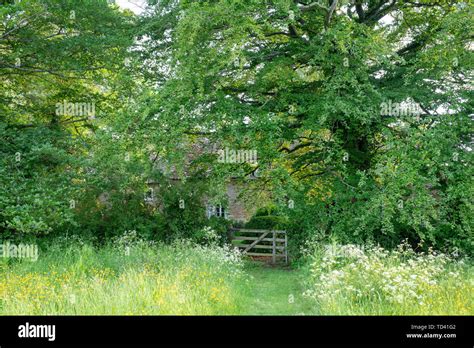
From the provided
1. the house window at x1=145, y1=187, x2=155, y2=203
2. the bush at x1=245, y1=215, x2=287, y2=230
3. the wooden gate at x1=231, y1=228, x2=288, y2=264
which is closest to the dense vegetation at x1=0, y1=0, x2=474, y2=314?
the house window at x1=145, y1=187, x2=155, y2=203

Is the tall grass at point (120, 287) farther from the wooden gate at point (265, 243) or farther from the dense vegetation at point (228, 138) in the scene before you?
the wooden gate at point (265, 243)

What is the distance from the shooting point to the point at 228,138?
1098 centimetres

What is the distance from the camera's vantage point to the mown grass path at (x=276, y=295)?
7.64 m

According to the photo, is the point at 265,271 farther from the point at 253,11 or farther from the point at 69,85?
the point at 69,85

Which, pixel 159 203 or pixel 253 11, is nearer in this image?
pixel 253 11

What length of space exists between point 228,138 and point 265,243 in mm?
6704

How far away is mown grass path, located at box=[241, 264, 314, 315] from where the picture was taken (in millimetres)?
7645

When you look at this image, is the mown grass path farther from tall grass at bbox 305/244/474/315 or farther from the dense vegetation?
tall grass at bbox 305/244/474/315

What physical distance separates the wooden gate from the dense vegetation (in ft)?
4.37

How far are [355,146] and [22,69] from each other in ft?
35.2

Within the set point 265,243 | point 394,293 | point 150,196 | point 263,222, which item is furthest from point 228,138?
point 263,222

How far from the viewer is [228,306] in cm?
718

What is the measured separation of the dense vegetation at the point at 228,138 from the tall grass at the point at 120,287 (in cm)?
6

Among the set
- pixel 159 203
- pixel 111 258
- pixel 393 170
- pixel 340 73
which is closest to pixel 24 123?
pixel 159 203
